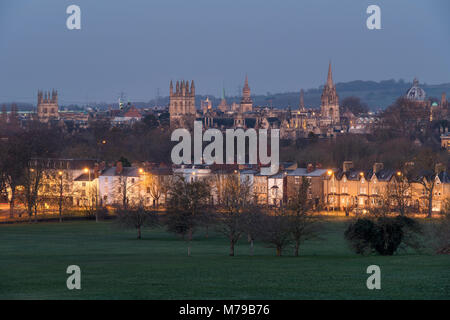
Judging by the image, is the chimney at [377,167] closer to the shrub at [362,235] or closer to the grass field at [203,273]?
the grass field at [203,273]

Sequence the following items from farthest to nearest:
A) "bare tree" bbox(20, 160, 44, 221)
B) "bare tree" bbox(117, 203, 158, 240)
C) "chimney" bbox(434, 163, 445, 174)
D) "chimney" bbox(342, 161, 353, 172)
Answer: "chimney" bbox(342, 161, 353, 172) < "chimney" bbox(434, 163, 445, 174) < "bare tree" bbox(20, 160, 44, 221) < "bare tree" bbox(117, 203, 158, 240)

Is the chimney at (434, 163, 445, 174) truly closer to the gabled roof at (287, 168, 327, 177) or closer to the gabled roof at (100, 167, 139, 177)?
the gabled roof at (287, 168, 327, 177)

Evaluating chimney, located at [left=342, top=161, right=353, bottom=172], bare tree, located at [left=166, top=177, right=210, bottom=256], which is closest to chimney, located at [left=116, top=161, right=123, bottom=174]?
chimney, located at [left=342, top=161, right=353, bottom=172]

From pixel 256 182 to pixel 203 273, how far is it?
164 ft

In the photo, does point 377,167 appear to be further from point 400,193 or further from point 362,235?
point 362,235

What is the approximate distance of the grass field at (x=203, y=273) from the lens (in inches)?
765

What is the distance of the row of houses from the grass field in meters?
26.2

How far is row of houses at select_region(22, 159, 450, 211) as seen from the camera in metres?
66.7

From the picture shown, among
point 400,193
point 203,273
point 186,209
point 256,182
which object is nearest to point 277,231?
point 186,209

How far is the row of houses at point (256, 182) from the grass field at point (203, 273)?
26.2 m

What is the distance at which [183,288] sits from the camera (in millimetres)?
20469

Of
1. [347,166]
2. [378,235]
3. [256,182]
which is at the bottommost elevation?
[378,235]

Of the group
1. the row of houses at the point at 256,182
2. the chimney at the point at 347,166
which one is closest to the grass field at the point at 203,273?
the row of houses at the point at 256,182

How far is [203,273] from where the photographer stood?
965 inches
